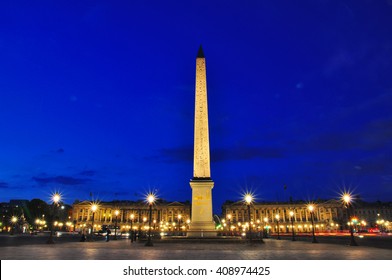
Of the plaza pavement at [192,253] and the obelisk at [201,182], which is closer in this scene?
the plaza pavement at [192,253]

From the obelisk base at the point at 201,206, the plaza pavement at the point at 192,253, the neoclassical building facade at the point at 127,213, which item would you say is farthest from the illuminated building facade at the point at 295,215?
the plaza pavement at the point at 192,253

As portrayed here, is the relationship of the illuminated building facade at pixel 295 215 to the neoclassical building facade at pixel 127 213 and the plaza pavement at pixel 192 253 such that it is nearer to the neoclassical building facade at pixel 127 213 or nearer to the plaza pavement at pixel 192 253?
the neoclassical building facade at pixel 127 213

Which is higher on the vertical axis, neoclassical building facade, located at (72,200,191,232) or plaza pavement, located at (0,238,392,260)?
neoclassical building facade, located at (72,200,191,232)

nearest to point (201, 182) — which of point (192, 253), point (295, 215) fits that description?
point (192, 253)

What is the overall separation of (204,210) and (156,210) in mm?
101842

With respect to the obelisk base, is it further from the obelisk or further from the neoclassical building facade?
the neoclassical building facade

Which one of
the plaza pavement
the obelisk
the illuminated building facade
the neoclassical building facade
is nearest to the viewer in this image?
the plaza pavement

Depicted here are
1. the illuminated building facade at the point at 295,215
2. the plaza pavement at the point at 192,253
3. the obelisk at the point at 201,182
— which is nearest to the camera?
the plaza pavement at the point at 192,253

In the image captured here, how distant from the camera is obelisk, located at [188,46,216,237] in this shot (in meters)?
29.9

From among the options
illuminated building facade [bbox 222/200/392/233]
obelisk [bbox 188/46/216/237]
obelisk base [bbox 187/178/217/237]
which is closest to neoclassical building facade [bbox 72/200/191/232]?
illuminated building facade [bbox 222/200/392/233]

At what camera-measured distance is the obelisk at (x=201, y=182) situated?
98.1 feet

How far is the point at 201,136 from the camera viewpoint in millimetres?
32406
